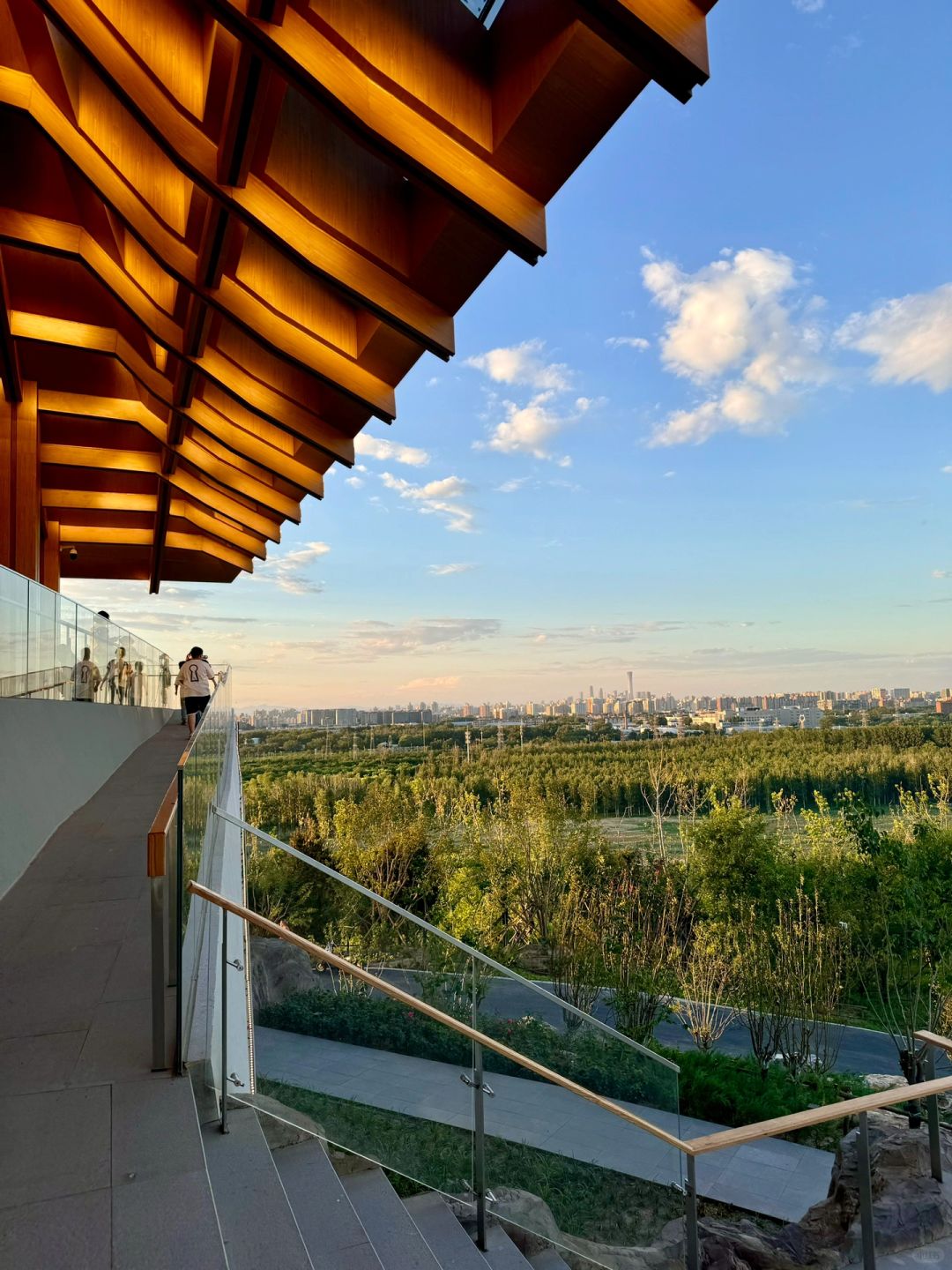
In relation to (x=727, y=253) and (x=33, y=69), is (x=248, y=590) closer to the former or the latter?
(x=727, y=253)

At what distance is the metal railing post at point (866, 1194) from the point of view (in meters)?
4.24

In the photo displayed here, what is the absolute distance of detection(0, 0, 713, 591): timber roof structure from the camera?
4293 millimetres

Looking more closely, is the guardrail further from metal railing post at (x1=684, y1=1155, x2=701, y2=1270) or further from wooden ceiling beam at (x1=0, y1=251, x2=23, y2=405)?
wooden ceiling beam at (x1=0, y1=251, x2=23, y2=405)

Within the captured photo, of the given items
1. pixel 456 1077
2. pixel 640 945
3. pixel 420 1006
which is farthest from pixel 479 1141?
pixel 640 945

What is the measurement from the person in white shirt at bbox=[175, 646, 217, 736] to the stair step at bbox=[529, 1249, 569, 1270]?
32.5 feet

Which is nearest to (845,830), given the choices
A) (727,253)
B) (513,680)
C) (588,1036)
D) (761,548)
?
(727,253)

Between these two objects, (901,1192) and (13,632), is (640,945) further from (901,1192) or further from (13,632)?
(13,632)

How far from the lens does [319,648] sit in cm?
6481

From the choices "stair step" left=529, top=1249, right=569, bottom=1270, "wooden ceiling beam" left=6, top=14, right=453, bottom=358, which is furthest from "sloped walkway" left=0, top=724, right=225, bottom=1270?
"wooden ceiling beam" left=6, top=14, right=453, bottom=358

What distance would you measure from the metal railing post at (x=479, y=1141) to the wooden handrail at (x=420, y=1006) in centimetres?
10

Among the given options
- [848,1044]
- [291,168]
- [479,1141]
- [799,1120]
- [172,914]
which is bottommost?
[848,1044]

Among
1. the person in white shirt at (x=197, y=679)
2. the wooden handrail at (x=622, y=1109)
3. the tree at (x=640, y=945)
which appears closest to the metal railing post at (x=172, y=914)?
the wooden handrail at (x=622, y=1109)

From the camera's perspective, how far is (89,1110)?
281 centimetres

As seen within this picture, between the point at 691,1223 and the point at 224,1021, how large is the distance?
10.1 feet
